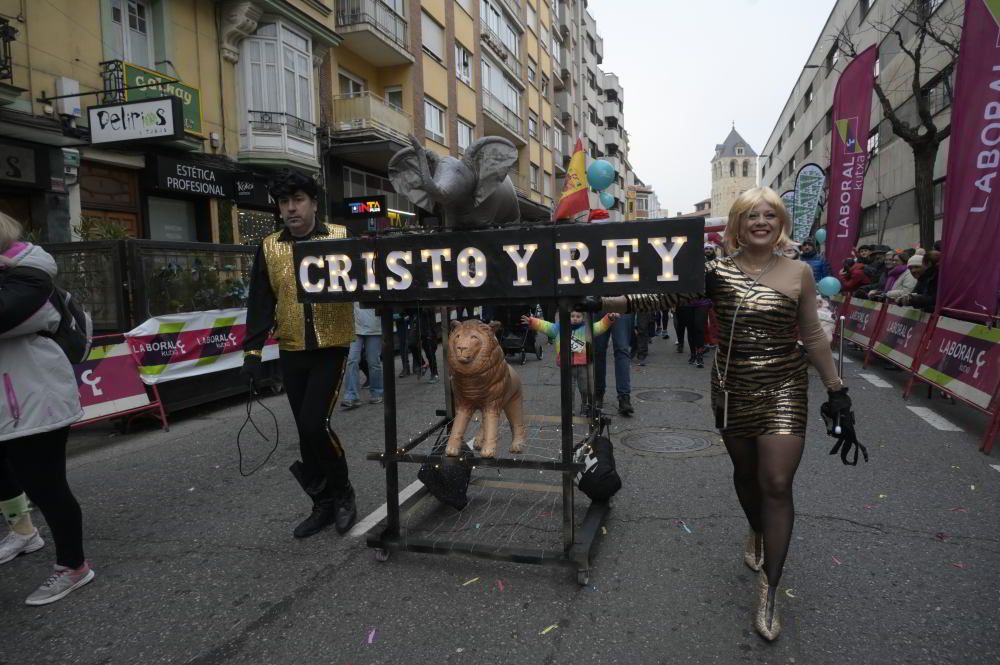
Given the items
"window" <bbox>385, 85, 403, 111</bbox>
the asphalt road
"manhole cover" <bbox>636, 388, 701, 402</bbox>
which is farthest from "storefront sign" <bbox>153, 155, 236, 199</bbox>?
"manhole cover" <bbox>636, 388, 701, 402</bbox>

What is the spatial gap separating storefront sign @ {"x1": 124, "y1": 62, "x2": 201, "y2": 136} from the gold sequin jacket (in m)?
9.28

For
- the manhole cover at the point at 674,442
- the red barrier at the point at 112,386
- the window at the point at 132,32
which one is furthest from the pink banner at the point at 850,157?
the window at the point at 132,32

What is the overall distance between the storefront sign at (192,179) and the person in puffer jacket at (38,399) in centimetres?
1152

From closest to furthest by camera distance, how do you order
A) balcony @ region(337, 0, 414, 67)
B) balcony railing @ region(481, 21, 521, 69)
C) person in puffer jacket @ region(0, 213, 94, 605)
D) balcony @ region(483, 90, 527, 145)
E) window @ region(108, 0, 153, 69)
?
person in puffer jacket @ region(0, 213, 94, 605) < window @ region(108, 0, 153, 69) < balcony @ region(337, 0, 414, 67) < balcony railing @ region(481, 21, 521, 69) < balcony @ region(483, 90, 527, 145)

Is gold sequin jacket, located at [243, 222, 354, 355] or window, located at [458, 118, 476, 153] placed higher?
window, located at [458, 118, 476, 153]

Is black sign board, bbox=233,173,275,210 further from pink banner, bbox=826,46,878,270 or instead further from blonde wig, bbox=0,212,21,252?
pink banner, bbox=826,46,878,270

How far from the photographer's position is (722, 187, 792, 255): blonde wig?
2770mm

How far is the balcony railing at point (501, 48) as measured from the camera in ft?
97.5

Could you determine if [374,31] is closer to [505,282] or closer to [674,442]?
[674,442]

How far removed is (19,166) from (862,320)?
1493cm

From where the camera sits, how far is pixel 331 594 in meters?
3.12

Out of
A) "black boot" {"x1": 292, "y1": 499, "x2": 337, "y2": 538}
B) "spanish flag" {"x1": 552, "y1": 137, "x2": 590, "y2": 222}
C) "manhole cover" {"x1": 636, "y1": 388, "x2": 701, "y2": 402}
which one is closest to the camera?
"black boot" {"x1": 292, "y1": 499, "x2": 337, "y2": 538}

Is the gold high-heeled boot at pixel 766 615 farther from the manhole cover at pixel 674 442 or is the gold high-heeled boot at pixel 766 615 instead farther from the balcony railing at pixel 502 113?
the balcony railing at pixel 502 113

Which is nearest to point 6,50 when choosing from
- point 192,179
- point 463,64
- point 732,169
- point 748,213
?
point 192,179
